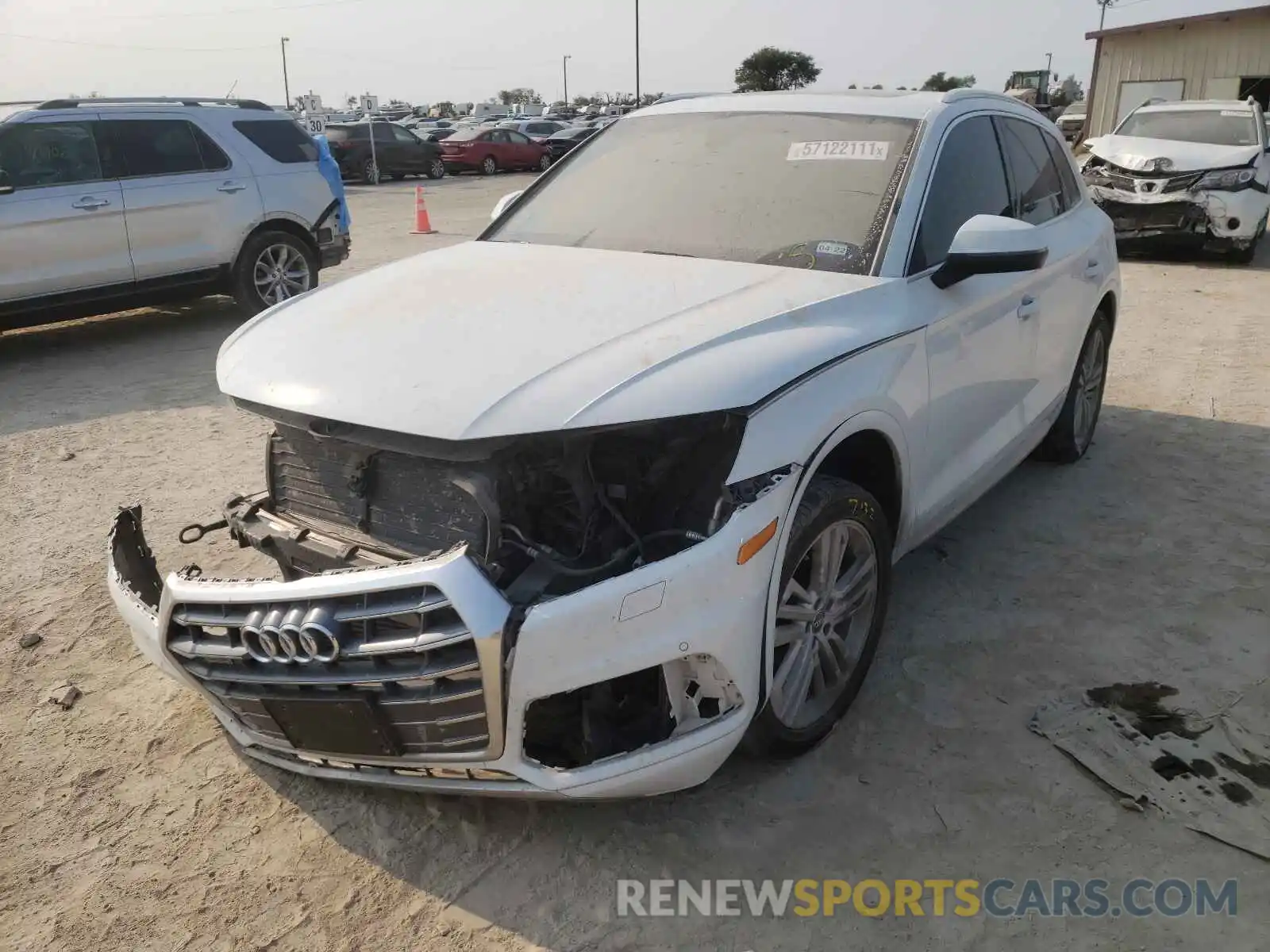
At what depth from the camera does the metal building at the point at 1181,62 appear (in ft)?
72.8

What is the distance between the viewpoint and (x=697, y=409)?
2365mm

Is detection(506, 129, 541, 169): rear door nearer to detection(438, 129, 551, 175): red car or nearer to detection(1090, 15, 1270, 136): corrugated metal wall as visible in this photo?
detection(438, 129, 551, 175): red car

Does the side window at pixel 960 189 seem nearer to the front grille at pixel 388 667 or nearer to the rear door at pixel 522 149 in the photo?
the front grille at pixel 388 667

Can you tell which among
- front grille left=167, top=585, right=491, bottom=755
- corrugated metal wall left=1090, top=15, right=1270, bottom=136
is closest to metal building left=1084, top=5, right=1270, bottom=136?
corrugated metal wall left=1090, top=15, right=1270, bottom=136

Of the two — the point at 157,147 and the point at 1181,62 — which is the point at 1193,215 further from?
the point at 1181,62

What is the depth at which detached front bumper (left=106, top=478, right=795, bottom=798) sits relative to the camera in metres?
2.20

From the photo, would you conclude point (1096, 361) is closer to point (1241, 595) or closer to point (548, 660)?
point (1241, 595)

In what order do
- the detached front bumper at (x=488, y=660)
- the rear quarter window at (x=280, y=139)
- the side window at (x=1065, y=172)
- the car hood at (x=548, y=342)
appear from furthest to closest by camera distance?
the rear quarter window at (x=280, y=139) < the side window at (x=1065, y=172) < the car hood at (x=548, y=342) < the detached front bumper at (x=488, y=660)

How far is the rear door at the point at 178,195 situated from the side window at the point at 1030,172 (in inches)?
255

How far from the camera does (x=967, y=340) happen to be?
3.41m

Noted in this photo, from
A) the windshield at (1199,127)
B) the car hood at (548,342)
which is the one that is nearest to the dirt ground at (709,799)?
the car hood at (548,342)

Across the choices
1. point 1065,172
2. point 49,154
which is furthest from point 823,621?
point 49,154

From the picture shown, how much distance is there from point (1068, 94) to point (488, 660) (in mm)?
77014

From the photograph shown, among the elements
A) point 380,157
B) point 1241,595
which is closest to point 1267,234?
point 1241,595
